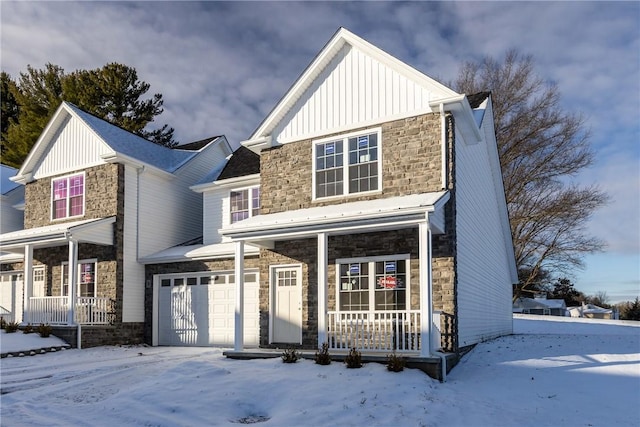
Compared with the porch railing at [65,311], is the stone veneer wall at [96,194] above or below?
above

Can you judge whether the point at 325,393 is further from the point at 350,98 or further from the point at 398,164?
the point at 350,98

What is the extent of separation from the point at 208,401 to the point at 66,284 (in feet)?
39.5

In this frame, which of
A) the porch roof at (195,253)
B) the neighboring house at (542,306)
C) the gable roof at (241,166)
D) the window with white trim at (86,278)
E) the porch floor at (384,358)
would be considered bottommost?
the neighboring house at (542,306)

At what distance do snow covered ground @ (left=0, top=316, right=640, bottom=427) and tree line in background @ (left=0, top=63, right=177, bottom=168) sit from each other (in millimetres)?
25106

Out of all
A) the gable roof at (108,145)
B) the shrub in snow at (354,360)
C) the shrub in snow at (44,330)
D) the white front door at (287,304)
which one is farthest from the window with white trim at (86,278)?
the shrub in snow at (354,360)

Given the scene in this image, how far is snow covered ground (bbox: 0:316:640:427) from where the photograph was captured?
25.8 ft

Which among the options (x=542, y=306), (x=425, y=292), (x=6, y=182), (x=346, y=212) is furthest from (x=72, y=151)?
(x=542, y=306)

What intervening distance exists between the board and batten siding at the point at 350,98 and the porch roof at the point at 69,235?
21.1ft

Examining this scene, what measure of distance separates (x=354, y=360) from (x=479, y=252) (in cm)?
629

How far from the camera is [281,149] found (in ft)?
49.1

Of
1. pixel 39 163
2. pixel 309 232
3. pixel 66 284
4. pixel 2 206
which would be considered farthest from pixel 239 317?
pixel 2 206

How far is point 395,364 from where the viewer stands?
10.2 m

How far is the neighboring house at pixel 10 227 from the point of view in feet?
A: 66.5

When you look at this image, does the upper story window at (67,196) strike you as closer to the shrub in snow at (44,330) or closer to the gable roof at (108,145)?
the gable roof at (108,145)
